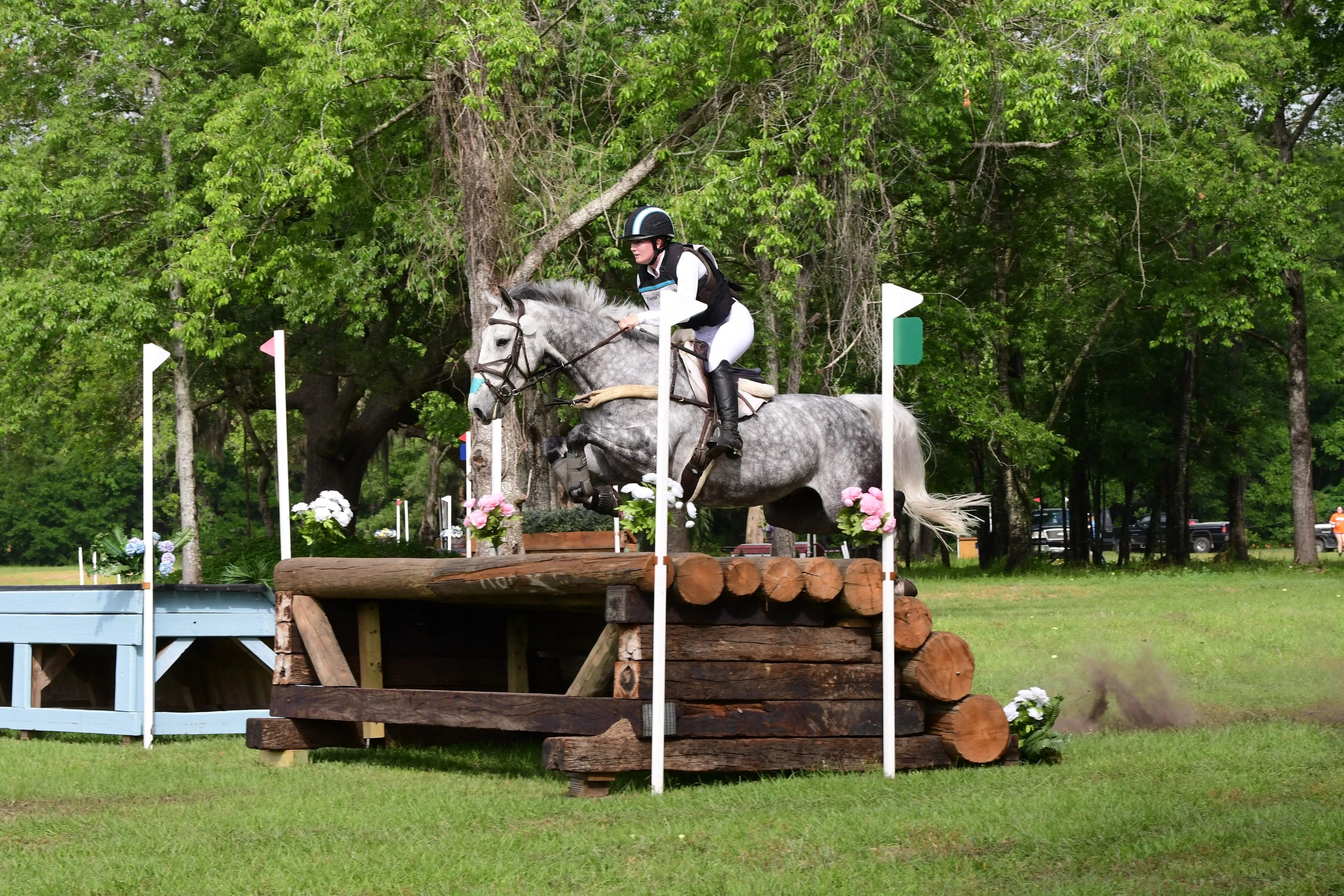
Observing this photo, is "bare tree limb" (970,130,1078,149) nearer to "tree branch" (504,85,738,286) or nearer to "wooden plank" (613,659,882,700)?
"tree branch" (504,85,738,286)

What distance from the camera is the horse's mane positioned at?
900 cm

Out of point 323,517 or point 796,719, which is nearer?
point 796,719

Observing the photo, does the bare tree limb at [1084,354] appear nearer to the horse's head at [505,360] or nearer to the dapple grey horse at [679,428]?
the dapple grey horse at [679,428]

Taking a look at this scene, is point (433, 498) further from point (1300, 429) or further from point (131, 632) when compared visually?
point (131, 632)

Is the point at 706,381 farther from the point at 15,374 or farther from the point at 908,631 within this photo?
the point at 15,374

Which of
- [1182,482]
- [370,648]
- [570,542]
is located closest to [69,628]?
[370,648]

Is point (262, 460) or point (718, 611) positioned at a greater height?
→ point (262, 460)

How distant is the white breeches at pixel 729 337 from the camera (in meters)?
8.73

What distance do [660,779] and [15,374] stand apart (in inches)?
876

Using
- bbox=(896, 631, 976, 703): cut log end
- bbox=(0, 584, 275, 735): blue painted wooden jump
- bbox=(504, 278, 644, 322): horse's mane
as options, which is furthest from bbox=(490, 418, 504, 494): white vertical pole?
bbox=(896, 631, 976, 703): cut log end

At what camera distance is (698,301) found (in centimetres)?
874

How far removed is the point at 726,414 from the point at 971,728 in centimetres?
213

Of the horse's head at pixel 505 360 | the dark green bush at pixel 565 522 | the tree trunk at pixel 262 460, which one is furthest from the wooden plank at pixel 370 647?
the tree trunk at pixel 262 460

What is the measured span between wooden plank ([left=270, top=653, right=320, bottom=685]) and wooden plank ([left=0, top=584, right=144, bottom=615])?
5.30 feet
